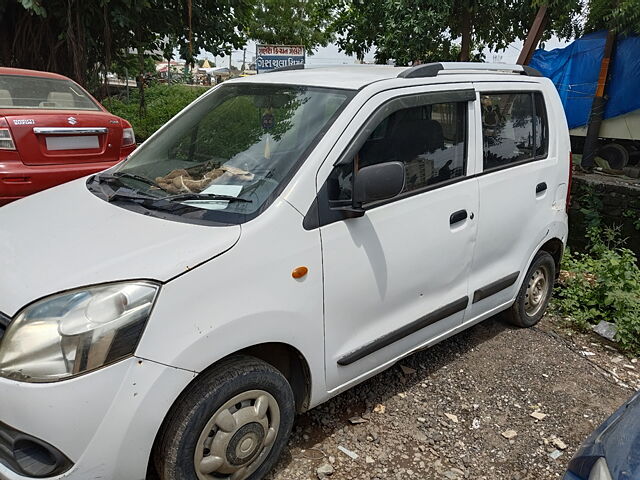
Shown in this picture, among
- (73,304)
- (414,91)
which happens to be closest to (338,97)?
(414,91)

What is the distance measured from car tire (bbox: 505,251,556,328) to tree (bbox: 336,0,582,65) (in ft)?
19.3

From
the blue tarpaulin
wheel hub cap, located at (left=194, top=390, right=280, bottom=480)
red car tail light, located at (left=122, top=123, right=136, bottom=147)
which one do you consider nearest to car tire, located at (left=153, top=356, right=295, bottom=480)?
wheel hub cap, located at (left=194, top=390, right=280, bottom=480)

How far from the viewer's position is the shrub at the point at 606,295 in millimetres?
4211

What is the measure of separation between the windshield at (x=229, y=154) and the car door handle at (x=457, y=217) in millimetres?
916

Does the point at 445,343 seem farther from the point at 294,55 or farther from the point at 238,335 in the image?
the point at 294,55

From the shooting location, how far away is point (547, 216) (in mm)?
3891

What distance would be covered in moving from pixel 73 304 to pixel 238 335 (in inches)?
24.1

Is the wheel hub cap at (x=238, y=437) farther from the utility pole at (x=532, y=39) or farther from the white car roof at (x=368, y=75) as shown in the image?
the utility pole at (x=532, y=39)

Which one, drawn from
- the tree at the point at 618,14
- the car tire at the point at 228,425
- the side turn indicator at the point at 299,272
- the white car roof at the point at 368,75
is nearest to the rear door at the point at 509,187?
the white car roof at the point at 368,75

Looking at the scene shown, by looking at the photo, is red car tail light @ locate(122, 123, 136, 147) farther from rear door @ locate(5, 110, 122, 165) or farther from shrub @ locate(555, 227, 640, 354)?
shrub @ locate(555, 227, 640, 354)

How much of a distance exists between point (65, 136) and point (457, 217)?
3.94 metres

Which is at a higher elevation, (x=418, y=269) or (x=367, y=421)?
(x=418, y=269)

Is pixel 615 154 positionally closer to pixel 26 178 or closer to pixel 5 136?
pixel 26 178

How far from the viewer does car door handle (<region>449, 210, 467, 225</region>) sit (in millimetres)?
3050
